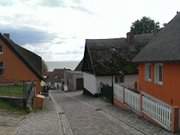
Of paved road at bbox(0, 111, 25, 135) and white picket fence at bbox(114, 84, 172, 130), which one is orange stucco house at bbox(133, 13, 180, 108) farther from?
paved road at bbox(0, 111, 25, 135)

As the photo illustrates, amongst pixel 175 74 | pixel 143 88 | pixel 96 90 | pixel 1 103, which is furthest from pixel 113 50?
pixel 175 74

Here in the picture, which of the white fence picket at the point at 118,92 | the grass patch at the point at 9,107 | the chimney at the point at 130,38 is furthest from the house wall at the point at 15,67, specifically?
the grass patch at the point at 9,107

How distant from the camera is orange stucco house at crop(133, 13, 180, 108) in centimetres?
1812

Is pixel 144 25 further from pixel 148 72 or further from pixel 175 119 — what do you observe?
pixel 175 119

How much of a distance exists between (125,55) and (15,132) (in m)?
28.3

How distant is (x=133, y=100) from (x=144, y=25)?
6058cm

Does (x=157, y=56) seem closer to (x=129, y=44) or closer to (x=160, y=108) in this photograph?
(x=160, y=108)

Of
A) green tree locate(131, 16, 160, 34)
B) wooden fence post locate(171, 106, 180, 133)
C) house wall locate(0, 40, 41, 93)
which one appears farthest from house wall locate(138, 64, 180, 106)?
green tree locate(131, 16, 160, 34)

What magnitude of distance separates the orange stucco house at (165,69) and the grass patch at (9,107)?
28.6 feet

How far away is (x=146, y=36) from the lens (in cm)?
4628

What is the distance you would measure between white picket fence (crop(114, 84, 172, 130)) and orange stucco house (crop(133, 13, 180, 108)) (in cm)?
134

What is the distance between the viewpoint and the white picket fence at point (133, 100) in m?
19.4

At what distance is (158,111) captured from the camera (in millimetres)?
15789

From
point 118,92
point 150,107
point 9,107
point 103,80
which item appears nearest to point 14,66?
point 103,80
